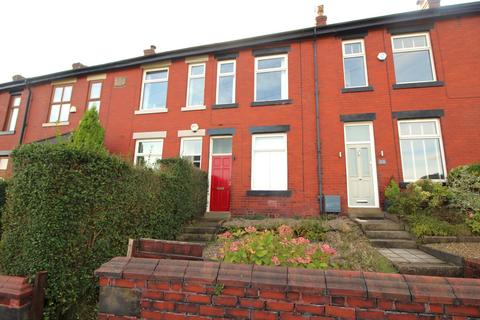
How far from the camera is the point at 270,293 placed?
1.88 meters

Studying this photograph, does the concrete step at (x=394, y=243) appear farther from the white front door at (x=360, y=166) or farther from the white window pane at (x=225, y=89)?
the white window pane at (x=225, y=89)

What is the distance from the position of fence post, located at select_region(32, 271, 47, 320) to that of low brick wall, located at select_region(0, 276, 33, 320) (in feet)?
0.17

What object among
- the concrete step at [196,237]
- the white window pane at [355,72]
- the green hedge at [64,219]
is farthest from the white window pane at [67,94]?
the white window pane at [355,72]

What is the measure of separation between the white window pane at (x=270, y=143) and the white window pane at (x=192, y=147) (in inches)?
92.1

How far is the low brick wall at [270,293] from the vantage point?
1745mm

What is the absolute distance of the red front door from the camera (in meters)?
Answer: 8.91

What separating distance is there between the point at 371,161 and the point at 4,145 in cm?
1727

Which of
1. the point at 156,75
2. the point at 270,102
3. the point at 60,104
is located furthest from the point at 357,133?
the point at 60,104

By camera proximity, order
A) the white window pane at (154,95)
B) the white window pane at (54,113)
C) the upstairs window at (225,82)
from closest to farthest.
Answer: the upstairs window at (225,82) → the white window pane at (154,95) → the white window pane at (54,113)

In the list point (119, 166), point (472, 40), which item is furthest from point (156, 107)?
point (472, 40)

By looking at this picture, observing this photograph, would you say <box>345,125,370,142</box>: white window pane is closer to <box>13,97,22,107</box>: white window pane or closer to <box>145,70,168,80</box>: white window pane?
<box>145,70,168,80</box>: white window pane

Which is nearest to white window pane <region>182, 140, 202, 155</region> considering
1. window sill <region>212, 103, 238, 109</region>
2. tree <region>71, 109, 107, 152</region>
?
window sill <region>212, 103, 238, 109</region>

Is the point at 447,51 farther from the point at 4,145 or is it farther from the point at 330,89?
the point at 4,145

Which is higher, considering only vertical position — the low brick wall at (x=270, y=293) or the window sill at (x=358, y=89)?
the window sill at (x=358, y=89)
